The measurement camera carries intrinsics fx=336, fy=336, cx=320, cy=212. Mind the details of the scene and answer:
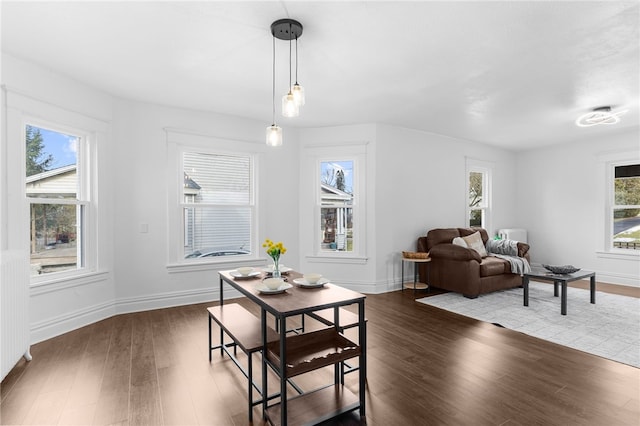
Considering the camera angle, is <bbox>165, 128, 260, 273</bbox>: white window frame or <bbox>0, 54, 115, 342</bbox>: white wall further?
<bbox>165, 128, 260, 273</bbox>: white window frame

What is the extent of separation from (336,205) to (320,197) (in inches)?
11.2

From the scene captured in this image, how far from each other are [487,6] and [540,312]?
11.5 ft

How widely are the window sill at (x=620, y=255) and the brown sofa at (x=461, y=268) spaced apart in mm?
1637

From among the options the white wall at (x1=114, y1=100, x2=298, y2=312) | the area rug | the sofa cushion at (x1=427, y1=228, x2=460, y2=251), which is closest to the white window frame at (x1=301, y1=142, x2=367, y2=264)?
the white wall at (x1=114, y1=100, x2=298, y2=312)

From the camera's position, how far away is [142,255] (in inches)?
163

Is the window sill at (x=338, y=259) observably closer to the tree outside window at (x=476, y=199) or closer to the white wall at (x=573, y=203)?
the tree outside window at (x=476, y=199)

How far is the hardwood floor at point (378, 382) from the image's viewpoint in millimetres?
2029

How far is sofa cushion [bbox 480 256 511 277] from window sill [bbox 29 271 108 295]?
16.0 ft

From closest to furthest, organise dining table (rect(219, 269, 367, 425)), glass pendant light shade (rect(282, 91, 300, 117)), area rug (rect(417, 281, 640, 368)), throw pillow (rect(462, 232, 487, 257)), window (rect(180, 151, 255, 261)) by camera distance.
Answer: dining table (rect(219, 269, 367, 425))
glass pendant light shade (rect(282, 91, 300, 117))
area rug (rect(417, 281, 640, 368))
window (rect(180, 151, 255, 261))
throw pillow (rect(462, 232, 487, 257))

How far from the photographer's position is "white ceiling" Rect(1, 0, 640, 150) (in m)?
2.28

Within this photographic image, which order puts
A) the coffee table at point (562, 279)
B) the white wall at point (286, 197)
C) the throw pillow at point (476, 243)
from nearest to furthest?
the white wall at point (286, 197) < the coffee table at point (562, 279) < the throw pillow at point (476, 243)

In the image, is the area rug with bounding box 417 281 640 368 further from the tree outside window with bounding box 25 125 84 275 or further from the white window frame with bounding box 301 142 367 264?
the tree outside window with bounding box 25 125 84 275

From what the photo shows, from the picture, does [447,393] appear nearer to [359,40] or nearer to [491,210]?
[359,40]

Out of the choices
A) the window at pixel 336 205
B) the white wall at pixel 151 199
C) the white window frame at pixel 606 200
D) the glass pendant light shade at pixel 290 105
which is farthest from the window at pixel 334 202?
the white window frame at pixel 606 200
